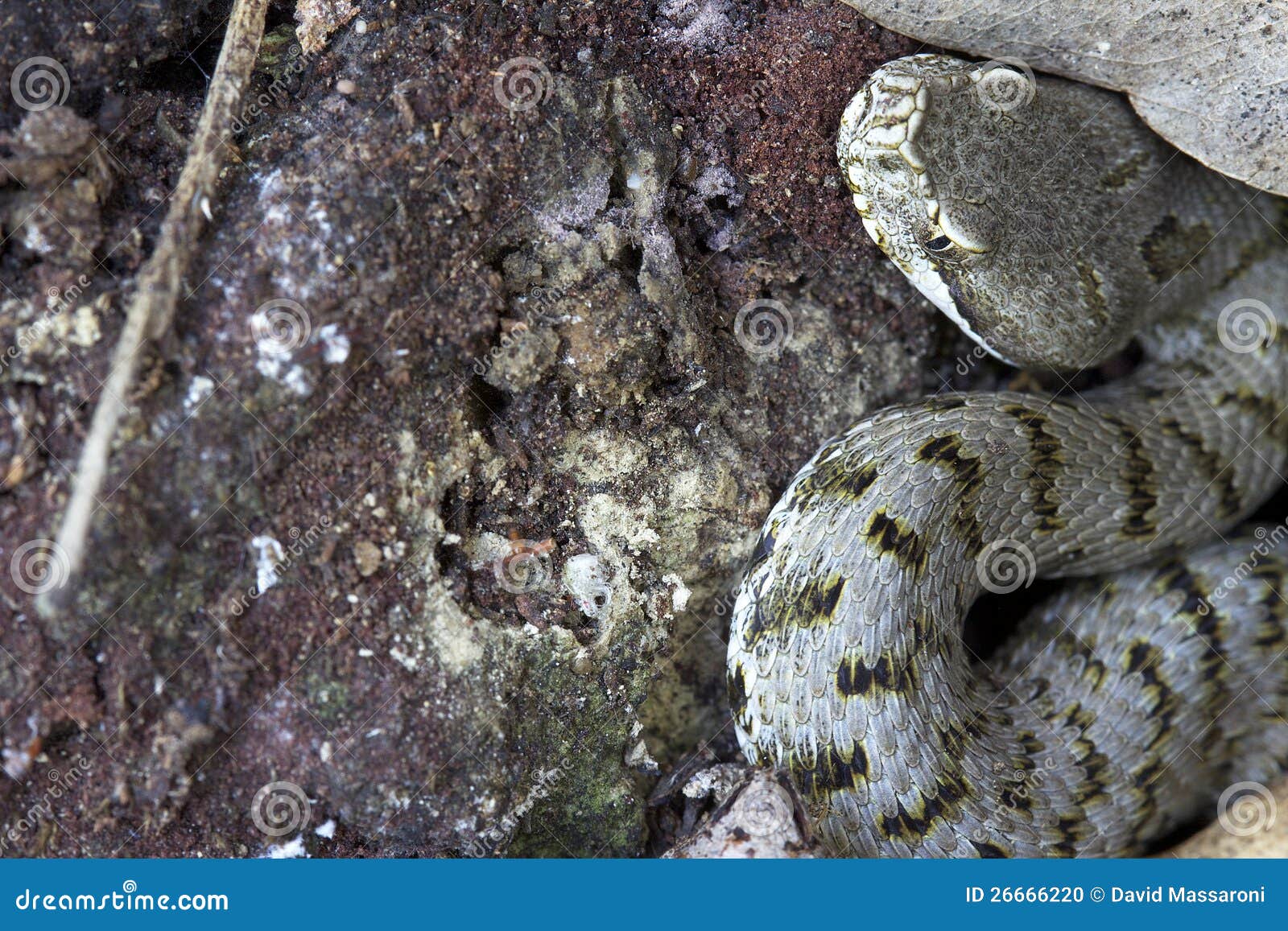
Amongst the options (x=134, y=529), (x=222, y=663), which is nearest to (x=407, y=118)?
(x=134, y=529)

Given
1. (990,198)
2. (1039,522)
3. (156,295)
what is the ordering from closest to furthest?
(156,295) < (990,198) < (1039,522)

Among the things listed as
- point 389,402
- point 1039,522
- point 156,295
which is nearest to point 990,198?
point 1039,522

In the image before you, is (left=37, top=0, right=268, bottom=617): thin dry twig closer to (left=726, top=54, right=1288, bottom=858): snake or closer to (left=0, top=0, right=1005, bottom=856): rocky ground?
(left=0, top=0, right=1005, bottom=856): rocky ground

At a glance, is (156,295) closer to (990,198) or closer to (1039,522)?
(990,198)

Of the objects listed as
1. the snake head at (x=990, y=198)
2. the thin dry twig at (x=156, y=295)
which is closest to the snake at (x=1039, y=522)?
the snake head at (x=990, y=198)

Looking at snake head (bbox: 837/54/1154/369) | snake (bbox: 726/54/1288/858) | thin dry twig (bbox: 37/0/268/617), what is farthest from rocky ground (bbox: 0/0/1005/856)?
snake (bbox: 726/54/1288/858)

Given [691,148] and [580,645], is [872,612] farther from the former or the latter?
[691,148]
